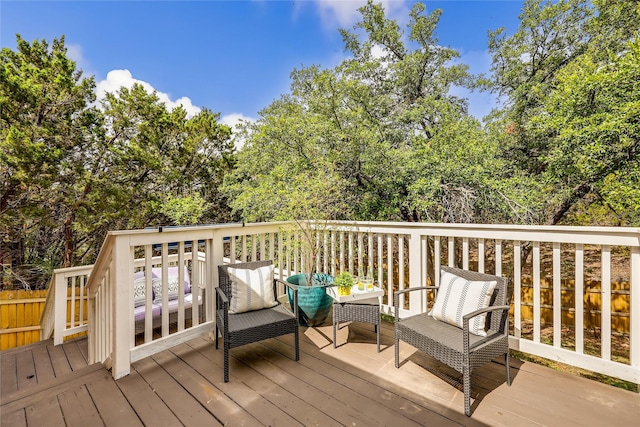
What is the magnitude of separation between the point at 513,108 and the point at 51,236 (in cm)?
1264

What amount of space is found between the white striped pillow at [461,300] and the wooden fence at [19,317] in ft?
22.2

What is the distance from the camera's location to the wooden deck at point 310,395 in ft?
5.92

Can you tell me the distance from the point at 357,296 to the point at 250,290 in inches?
41.8

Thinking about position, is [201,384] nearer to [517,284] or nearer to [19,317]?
[517,284]

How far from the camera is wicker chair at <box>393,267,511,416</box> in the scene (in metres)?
1.87

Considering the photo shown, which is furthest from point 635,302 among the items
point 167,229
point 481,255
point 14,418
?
point 14,418

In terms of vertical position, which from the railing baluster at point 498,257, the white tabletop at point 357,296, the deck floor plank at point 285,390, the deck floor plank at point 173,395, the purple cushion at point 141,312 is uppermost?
the railing baluster at point 498,257

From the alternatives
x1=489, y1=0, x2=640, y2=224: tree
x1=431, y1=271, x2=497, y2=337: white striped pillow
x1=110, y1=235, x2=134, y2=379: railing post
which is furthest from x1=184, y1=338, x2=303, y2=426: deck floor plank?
x1=489, y1=0, x2=640, y2=224: tree

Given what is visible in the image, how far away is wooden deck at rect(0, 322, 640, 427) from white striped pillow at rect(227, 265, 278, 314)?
17.7 inches

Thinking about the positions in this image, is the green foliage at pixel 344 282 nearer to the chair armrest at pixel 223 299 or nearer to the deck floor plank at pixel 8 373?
the chair armrest at pixel 223 299

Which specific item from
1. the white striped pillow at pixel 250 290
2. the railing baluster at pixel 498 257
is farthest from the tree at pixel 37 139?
the railing baluster at pixel 498 257

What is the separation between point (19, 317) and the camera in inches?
206

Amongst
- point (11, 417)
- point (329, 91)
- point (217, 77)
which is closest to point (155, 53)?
point (217, 77)

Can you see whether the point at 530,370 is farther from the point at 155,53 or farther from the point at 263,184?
the point at 155,53
